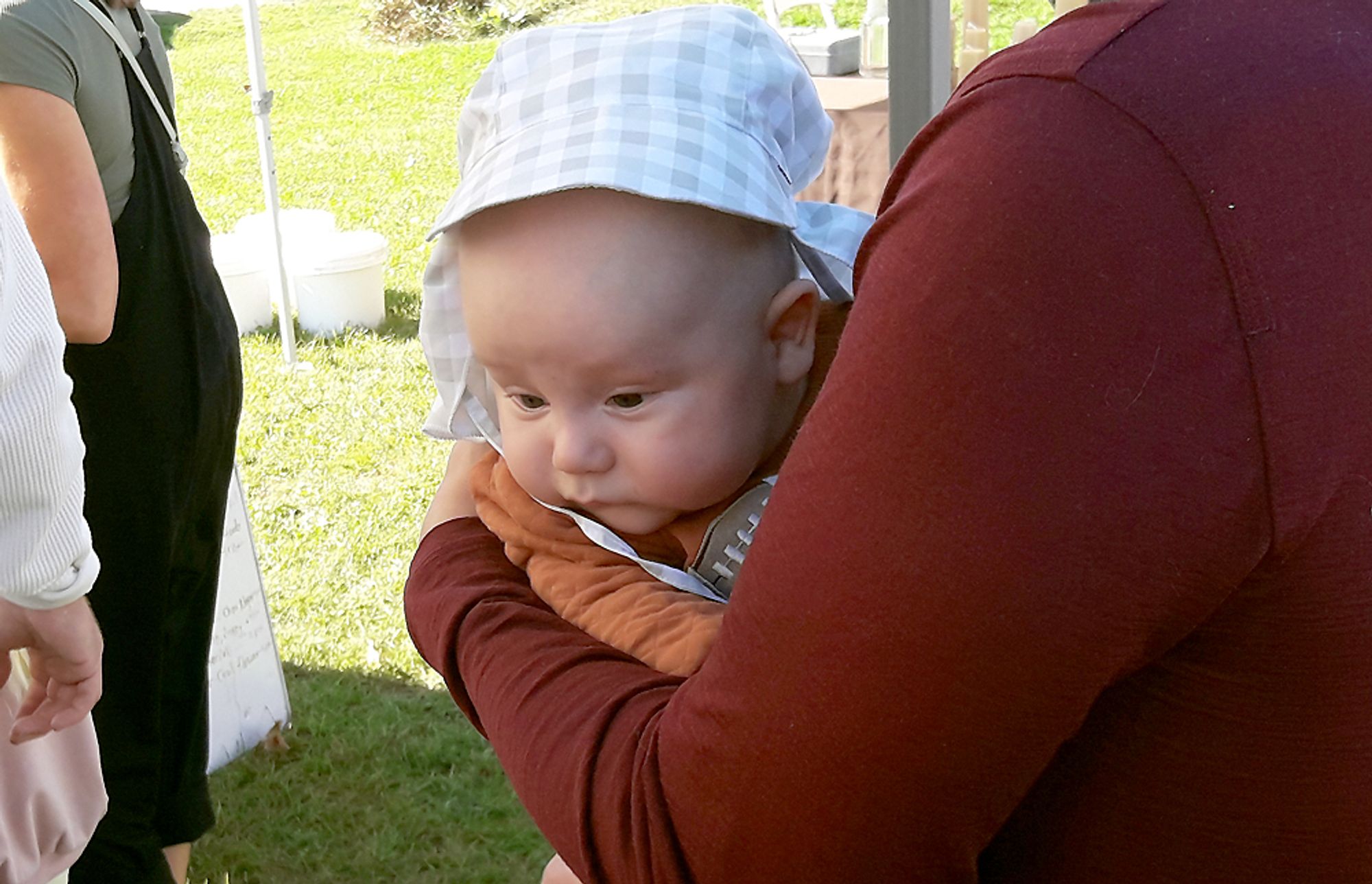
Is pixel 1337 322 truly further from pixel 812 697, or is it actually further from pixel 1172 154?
pixel 812 697

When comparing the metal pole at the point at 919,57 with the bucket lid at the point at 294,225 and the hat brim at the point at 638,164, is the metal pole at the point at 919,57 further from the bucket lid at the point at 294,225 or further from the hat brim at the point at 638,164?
the bucket lid at the point at 294,225

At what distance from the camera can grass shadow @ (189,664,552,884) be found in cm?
344

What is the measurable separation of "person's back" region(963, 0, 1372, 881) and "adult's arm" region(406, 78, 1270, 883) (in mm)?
15

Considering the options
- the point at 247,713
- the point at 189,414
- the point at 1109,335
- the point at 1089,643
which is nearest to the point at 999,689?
the point at 1089,643

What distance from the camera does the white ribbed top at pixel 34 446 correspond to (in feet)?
4.61

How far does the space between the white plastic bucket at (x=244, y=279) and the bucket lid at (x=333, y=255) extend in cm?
20

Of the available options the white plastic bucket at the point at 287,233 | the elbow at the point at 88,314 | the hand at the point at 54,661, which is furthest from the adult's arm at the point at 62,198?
the white plastic bucket at the point at 287,233

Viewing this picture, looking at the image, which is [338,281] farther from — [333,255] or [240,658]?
[240,658]

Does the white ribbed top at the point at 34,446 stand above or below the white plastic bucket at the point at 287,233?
above

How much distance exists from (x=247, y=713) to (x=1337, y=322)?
11.5ft

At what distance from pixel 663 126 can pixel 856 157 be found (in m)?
2.36

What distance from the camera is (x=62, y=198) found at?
226 cm

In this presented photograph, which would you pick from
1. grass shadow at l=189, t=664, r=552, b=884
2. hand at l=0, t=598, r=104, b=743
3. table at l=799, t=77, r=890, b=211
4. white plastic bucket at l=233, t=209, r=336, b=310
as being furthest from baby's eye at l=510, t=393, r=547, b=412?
white plastic bucket at l=233, t=209, r=336, b=310

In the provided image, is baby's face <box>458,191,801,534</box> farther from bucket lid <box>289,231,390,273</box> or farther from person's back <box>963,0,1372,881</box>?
bucket lid <box>289,231,390,273</box>
